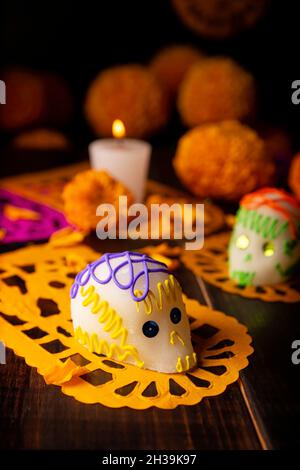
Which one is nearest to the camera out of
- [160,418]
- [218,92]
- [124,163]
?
[160,418]

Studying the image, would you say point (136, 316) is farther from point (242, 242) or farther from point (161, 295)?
point (242, 242)

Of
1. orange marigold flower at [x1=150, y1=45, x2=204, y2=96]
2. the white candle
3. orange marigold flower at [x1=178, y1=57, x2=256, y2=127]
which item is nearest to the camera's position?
the white candle

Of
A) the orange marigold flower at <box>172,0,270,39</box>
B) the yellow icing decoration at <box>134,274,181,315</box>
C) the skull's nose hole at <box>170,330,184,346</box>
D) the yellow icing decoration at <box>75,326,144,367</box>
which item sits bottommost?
the yellow icing decoration at <box>75,326,144,367</box>

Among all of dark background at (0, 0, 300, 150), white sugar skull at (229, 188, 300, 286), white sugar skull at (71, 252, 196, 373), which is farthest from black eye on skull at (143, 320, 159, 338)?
dark background at (0, 0, 300, 150)

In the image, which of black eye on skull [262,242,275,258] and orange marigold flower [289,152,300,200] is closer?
black eye on skull [262,242,275,258]

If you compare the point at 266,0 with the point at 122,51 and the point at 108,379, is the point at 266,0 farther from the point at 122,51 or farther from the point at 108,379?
the point at 108,379

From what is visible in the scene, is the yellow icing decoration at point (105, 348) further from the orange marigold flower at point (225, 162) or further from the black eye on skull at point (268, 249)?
the orange marigold flower at point (225, 162)

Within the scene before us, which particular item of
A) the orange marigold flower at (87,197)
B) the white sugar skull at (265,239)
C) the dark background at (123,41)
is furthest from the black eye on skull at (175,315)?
the dark background at (123,41)

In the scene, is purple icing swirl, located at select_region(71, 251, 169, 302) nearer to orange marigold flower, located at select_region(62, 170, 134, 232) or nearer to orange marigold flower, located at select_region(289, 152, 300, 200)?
orange marigold flower, located at select_region(62, 170, 134, 232)

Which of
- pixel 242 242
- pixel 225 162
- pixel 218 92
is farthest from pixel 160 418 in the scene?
pixel 218 92
